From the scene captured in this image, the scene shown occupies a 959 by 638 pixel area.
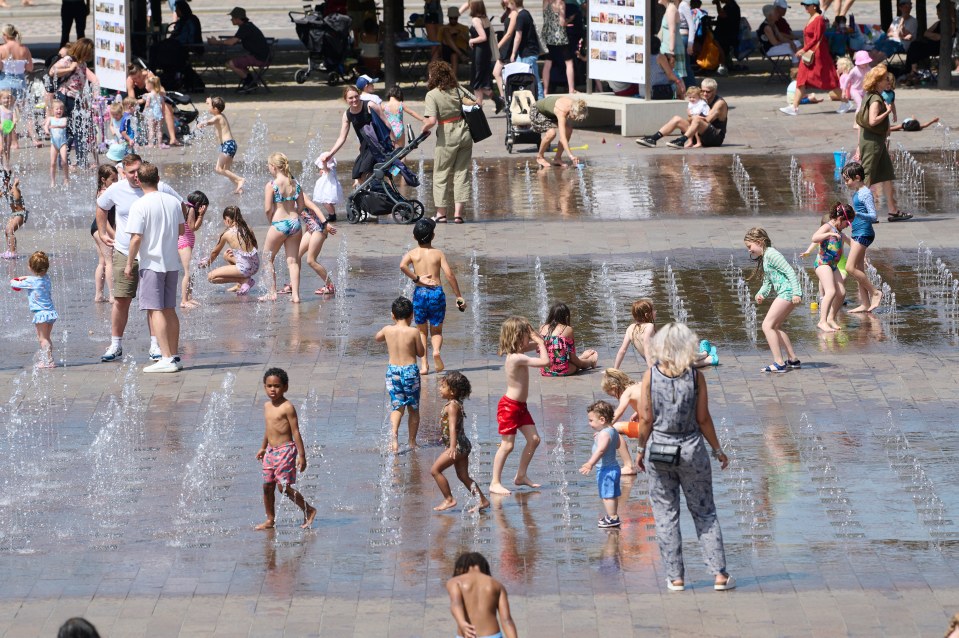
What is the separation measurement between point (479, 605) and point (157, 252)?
6862 mm

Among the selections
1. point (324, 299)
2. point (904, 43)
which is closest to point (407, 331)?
point (324, 299)

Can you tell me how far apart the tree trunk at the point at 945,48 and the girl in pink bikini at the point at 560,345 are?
17.6 meters

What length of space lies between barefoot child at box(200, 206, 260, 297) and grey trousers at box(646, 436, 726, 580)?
7.54 metres

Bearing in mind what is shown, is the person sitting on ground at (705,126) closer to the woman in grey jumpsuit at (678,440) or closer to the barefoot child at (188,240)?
the barefoot child at (188,240)

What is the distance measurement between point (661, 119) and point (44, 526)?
16843 millimetres

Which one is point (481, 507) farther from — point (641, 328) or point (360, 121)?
point (360, 121)

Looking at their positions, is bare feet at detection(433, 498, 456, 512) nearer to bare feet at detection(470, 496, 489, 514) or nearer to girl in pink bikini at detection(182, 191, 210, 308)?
bare feet at detection(470, 496, 489, 514)

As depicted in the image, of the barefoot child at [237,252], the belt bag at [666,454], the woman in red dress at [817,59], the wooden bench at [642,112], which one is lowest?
the belt bag at [666,454]

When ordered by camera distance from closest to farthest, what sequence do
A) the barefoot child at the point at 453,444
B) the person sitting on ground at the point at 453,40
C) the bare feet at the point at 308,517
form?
the bare feet at the point at 308,517 → the barefoot child at the point at 453,444 → the person sitting on ground at the point at 453,40

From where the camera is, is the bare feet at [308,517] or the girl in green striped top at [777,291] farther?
the girl in green striped top at [777,291]

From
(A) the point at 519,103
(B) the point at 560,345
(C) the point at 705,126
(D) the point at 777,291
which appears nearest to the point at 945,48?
(C) the point at 705,126

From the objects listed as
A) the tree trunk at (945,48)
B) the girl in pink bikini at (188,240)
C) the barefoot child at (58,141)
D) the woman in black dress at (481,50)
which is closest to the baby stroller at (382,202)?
the girl in pink bikini at (188,240)

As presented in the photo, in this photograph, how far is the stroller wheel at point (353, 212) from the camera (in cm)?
1898

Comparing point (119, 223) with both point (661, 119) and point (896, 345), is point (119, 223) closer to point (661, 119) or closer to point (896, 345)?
point (896, 345)
